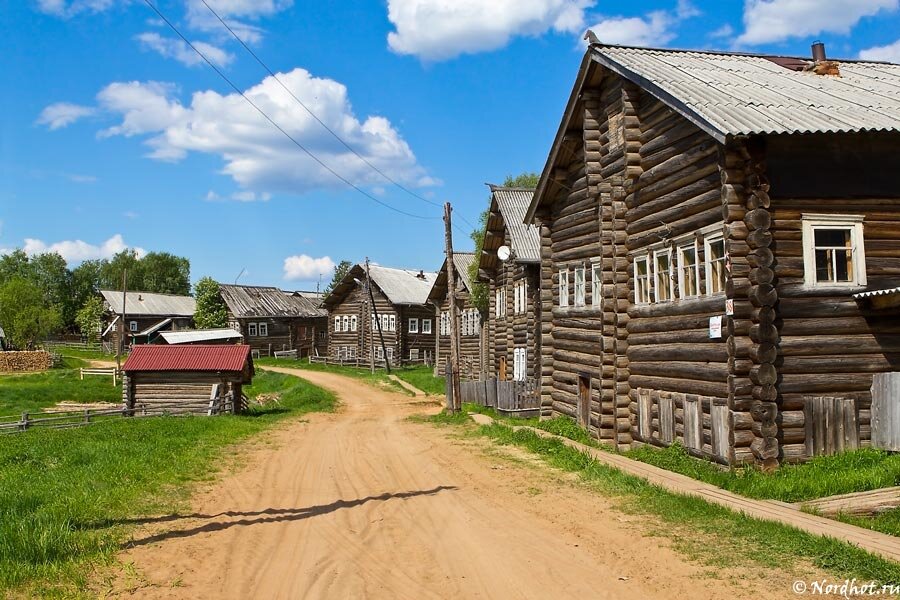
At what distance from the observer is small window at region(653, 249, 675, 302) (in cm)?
1662

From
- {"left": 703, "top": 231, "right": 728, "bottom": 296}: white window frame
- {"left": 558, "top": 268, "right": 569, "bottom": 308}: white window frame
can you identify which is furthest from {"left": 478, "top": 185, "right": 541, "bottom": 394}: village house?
{"left": 703, "top": 231, "right": 728, "bottom": 296}: white window frame

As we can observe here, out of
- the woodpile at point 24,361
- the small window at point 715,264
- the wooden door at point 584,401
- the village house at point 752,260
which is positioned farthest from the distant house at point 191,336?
the small window at point 715,264

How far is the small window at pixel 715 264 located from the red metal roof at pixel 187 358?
1960 centimetres

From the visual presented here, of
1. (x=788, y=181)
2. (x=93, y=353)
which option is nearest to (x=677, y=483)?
(x=788, y=181)

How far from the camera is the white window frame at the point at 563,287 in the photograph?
74.3ft

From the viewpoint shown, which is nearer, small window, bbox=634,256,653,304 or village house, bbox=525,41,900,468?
village house, bbox=525,41,900,468

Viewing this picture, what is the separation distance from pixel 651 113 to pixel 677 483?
8550mm

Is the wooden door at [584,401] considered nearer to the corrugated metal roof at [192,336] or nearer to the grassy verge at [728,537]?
the grassy verge at [728,537]

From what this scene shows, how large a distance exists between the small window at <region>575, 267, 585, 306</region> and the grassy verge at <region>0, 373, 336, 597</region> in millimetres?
10872

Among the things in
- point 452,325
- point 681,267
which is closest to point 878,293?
point 681,267

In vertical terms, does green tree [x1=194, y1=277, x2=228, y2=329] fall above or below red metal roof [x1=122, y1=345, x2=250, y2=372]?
above

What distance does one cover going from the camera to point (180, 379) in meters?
28.8

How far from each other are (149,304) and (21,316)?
21450 millimetres

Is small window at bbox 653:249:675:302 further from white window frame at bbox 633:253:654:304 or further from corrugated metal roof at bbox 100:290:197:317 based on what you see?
corrugated metal roof at bbox 100:290:197:317
